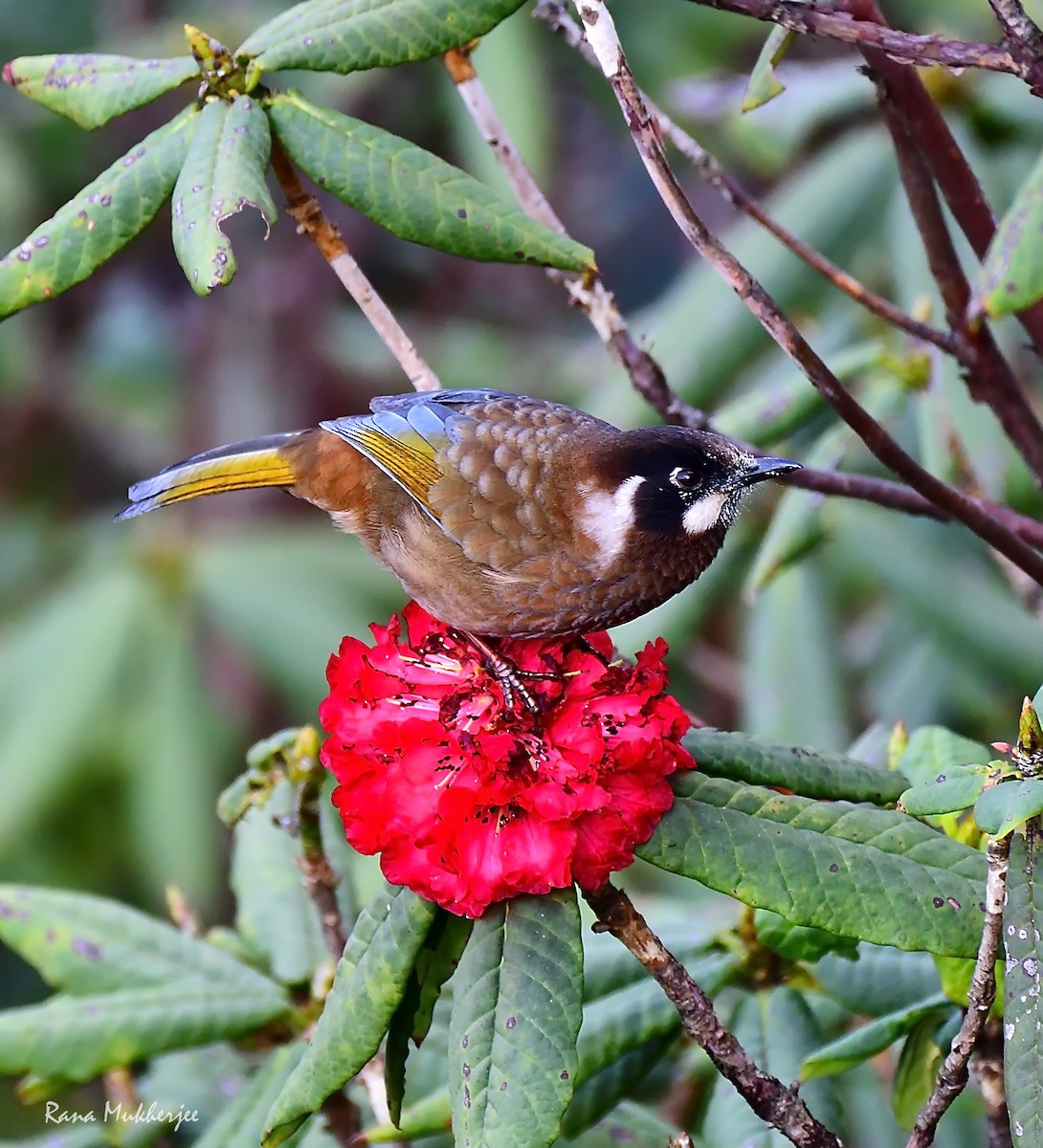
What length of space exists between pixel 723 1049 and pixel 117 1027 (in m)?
0.95

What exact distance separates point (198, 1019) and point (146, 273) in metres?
5.26

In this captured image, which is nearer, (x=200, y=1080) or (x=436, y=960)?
(x=436, y=960)

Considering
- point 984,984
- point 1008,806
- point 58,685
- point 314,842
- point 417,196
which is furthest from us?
point 58,685

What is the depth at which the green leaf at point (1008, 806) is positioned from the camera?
49.8 inches

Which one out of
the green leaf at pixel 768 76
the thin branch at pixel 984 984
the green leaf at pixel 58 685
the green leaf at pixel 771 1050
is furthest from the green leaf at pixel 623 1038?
the green leaf at pixel 58 685

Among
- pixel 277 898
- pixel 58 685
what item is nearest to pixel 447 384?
pixel 58 685

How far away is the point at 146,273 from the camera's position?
6.77 meters

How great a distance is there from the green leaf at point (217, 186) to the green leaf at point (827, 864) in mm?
764

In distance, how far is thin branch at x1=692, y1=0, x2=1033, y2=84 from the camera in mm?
1547

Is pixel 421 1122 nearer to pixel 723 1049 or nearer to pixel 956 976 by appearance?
pixel 723 1049

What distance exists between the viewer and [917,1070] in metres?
1.89

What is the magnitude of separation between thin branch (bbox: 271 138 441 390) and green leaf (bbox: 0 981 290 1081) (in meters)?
0.91

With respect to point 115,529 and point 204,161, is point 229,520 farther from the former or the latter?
point 204,161

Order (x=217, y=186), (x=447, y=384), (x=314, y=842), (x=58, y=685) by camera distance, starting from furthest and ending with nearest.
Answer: (x=447, y=384) → (x=58, y=685) → (x=314, y=842) → (x=217, y=186)
